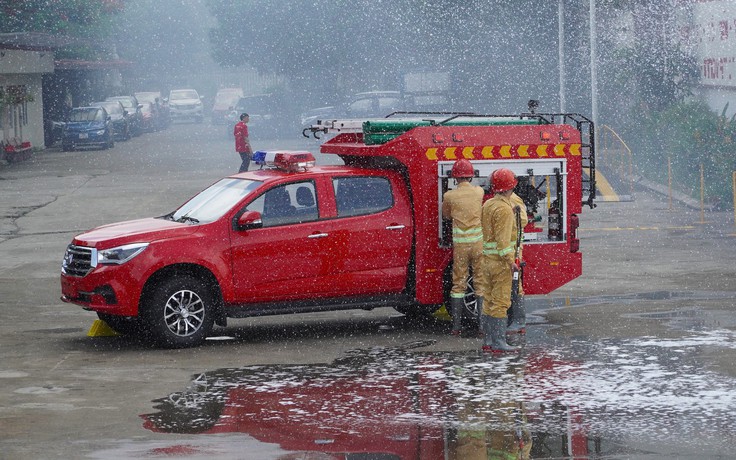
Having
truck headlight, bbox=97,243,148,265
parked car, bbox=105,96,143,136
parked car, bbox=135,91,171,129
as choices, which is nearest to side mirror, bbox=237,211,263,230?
truck headlight, bbox=97,243,148,265

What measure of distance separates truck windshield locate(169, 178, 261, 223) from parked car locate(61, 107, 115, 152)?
34982 mm

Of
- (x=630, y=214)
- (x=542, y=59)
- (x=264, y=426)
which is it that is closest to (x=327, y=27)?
(x=542, y=59)

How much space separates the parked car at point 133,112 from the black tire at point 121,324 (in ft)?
148

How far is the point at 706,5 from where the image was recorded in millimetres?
31719

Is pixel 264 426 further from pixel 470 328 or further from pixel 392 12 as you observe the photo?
pixel 392 12

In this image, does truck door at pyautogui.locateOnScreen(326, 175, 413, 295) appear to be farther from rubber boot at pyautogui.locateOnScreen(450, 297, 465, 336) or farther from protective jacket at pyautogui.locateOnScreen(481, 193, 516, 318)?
protective jacket at pyautogui.locateOnScreen(481, 193, 516, 318)

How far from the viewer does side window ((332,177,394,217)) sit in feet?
41.5

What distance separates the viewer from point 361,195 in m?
12.7

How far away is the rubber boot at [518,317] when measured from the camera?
40.5 feet

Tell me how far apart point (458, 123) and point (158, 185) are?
18989 millimetres

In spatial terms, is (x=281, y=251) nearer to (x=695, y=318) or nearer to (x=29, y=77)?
(x=695, y=318)

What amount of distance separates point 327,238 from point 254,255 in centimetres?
72

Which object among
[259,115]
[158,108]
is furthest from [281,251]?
[158,108]

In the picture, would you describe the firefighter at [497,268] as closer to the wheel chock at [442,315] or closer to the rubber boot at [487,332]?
the rubber boot at [487,332]
